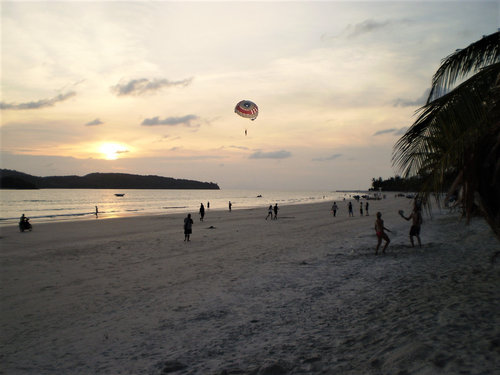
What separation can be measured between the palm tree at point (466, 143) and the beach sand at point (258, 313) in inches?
81.1

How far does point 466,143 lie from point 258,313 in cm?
479

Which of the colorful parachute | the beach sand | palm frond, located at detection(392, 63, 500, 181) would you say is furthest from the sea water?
palm frond, located at detection(392, 63, 500, 181)

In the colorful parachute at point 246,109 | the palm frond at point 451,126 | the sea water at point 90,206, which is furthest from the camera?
the sea water at point 90,206

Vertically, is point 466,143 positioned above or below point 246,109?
below

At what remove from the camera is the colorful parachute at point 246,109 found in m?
26.4

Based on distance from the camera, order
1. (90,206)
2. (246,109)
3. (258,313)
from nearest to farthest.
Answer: (258,313) < (246,109) < (90,206)

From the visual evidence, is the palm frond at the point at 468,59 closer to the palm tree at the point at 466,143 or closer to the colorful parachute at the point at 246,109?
the palm tree at the point at 466,143

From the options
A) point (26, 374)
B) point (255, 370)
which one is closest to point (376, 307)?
point (255, 370)

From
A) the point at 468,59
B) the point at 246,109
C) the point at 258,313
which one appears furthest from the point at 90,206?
the point at 468,59

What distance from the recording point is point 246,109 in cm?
2662

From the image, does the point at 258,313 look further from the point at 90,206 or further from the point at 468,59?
the point at 90,206

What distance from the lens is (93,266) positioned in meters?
11.7

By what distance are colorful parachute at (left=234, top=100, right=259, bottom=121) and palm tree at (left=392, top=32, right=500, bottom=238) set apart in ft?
74.4

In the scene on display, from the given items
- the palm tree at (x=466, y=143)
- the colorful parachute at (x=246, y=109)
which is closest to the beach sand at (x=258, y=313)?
the palm tree at (x=466, y=143)
